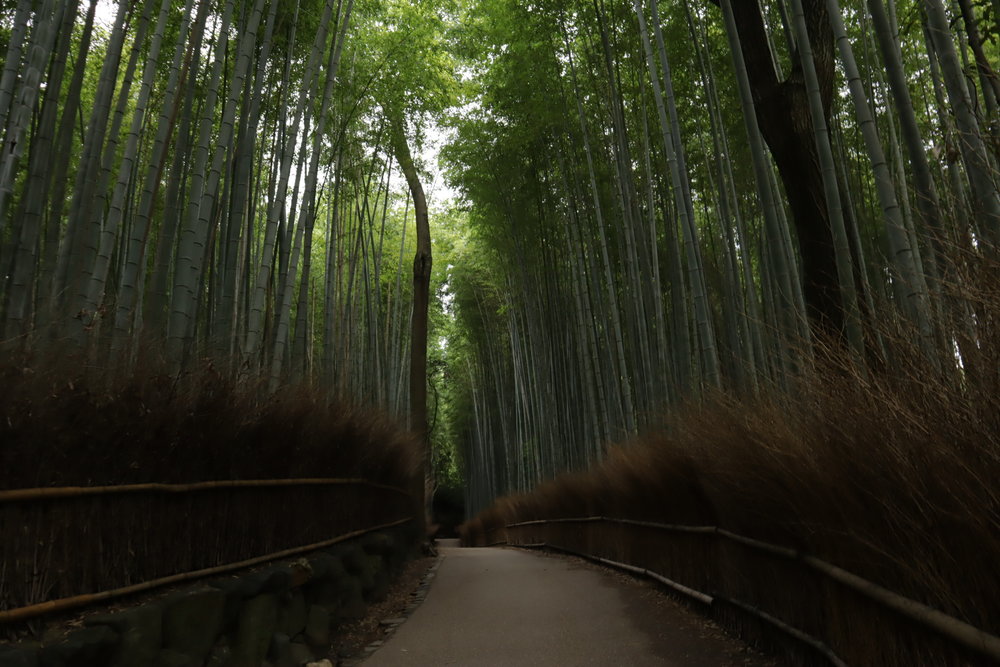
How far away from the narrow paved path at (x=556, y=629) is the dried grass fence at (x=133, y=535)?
79cm

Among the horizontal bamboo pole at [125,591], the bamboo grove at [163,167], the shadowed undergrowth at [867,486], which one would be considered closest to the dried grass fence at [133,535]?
the horizontal bamboo pole at [125,591]

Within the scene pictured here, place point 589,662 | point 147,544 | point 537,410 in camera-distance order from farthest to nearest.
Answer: point 537,410 < point 589,662 < point 147,544

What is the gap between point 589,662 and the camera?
2.82 metres

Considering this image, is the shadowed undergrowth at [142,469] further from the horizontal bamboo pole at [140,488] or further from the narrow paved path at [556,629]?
the narrow paved path at [556,629]

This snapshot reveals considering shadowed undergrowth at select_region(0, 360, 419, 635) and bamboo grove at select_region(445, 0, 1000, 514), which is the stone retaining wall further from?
bamboo grove at select_region(445, 0, 1000, 514)

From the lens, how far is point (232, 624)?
2.38 m

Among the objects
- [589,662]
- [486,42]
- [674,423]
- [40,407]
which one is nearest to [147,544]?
[40,407]

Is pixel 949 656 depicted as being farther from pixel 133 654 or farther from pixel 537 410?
pixel 537 410

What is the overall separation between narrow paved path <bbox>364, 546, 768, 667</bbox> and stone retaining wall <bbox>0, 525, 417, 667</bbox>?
1.14 ft

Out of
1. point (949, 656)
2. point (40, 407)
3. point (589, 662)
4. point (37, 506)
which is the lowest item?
point (589, 662)

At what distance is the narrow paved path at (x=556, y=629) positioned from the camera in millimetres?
2889

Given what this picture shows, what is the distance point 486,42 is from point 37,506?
255 inches

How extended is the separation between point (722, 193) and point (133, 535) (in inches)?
177

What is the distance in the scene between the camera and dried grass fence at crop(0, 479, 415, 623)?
1.59 metres
